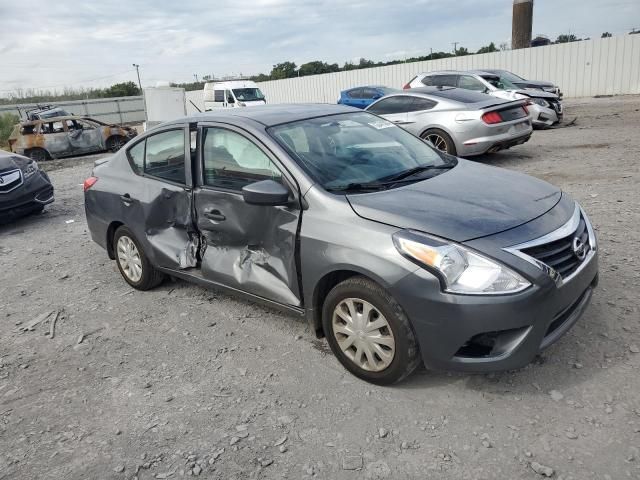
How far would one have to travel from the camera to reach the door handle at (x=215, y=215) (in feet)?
12.7

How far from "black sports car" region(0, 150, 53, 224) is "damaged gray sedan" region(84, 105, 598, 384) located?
12.9 ft

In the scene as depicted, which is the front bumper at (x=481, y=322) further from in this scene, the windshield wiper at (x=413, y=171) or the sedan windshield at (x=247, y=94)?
the sedan windshield at (x=247, y=94)

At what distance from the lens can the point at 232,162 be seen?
391 cm

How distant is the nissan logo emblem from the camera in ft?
9.87

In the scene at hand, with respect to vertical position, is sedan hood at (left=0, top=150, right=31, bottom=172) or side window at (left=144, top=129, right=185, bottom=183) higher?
side window at (left=144, top=129, right=185, bottom=183)

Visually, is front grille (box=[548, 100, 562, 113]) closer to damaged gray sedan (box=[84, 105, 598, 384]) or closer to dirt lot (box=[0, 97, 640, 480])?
dirt lot (box=[0, 97, 640, 480])

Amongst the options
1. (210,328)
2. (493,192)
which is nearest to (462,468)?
(493,192)

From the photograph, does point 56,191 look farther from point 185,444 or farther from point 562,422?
point 562,422

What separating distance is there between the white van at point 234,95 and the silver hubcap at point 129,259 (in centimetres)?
1839

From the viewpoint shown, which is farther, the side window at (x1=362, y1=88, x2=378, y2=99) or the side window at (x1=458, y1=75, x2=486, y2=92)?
the side window at (x1=362, y1=88, x2=378, y2=99)

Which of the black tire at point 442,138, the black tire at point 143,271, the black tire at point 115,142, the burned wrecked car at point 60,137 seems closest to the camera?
the black tire at point 143,271

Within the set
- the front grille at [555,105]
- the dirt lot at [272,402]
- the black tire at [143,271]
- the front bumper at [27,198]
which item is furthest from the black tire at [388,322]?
the front grille at [555,105]

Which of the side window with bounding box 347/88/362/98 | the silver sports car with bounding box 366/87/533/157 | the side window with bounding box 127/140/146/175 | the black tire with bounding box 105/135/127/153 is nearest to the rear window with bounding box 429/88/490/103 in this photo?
the silver sports car with bounding box 366/87/533/157

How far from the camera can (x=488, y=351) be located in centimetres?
283
